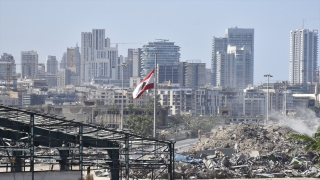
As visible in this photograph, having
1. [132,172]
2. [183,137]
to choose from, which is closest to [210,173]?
[132,172]

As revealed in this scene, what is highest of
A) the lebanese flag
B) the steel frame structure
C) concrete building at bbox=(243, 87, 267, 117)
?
the lebanese flag

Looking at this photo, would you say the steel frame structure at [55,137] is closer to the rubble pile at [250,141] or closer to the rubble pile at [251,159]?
the rubble pile at [251,159]

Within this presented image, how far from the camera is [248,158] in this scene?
174 feet

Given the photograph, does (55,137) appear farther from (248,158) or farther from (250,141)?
(250,141)

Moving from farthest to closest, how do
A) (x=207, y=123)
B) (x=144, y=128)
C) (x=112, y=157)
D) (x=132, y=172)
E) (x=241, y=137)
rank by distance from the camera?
(x=207, y=123) < (x=144, y=128) < (x=241, y=137) < (x=132, y=172) < (x=112, y=157)

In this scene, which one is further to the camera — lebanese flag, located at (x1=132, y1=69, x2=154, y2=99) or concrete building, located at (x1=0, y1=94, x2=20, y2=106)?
concrete building, located at (x1=0, y1=94, x2=20, y2=106)

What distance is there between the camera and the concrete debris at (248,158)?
47812 millimetres

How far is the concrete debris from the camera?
157 ft

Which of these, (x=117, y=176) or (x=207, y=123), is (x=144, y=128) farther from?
(x=117, y=176)

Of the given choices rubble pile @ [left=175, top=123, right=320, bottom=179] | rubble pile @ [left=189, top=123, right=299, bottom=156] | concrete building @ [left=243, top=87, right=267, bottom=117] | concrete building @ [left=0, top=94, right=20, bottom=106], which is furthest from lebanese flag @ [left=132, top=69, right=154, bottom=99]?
concrete building @ [left=243, top=87, right=267, bottom=117]

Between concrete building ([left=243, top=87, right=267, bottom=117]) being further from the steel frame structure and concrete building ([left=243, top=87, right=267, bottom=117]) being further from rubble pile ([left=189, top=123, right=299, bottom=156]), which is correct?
the steel frame structure

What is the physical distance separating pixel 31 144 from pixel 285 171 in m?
20.0

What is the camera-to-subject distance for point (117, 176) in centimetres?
3606

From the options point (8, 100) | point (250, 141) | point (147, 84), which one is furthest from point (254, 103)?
point (147, 84)
